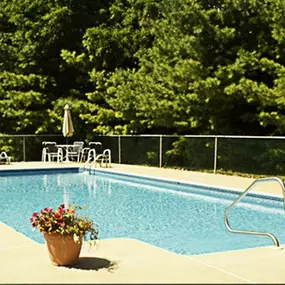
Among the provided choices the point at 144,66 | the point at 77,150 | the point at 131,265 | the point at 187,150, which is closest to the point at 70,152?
the point at 77,150

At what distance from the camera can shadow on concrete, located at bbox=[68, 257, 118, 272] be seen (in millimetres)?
4581

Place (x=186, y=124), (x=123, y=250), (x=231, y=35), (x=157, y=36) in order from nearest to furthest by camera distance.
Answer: (x=123, y=250), (x=231, y=35), (x=186, y=124), (x=157, y=36)

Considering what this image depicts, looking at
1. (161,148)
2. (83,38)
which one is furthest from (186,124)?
(83,38)

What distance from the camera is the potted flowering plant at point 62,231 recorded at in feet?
14.6

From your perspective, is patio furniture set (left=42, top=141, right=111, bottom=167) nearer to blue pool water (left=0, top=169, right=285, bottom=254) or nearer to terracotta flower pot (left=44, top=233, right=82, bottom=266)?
blue pool water (left=0, top=169, right=285, bottom=254)

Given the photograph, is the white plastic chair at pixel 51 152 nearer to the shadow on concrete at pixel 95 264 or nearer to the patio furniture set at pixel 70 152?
the patio furniture set at pixel 70 152

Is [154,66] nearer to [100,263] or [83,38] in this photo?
[83,38]

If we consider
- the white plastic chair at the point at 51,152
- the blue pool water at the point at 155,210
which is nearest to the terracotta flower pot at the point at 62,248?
the blue pool water at the point at 155,210

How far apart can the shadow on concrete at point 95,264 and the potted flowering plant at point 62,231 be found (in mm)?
136

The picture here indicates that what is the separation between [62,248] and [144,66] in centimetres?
1263

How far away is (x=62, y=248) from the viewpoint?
451cm

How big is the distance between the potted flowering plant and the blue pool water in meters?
2.38

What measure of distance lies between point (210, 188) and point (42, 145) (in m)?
10.1

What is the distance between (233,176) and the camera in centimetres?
1336
